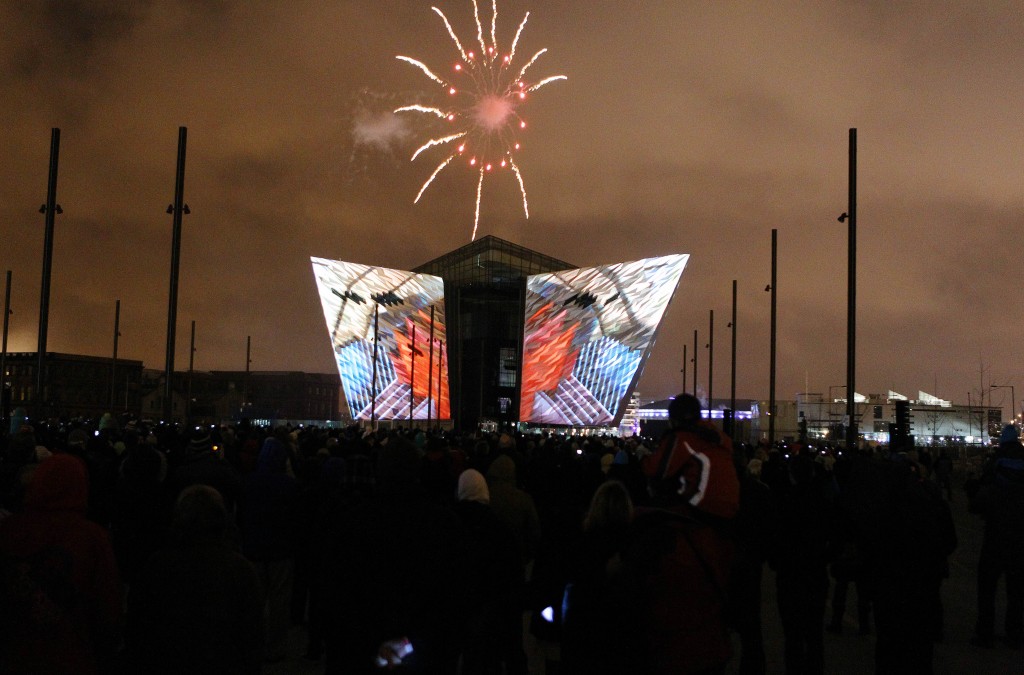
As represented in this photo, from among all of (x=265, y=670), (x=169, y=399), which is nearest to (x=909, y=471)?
(x=265, y=670)

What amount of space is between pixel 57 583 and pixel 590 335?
182ft

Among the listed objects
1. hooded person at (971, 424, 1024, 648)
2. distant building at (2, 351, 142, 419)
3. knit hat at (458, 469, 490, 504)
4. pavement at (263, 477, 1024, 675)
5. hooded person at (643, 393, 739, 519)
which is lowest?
pavement at (263, 477, 1024, 675)

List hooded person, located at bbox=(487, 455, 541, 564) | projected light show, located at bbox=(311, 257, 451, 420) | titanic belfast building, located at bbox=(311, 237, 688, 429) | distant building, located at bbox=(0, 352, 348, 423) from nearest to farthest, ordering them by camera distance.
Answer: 1. hooded person, located at bbox=(487, 455, 541, 564)
2. titanic belfast building, located at bbox=(311, 237, 688, 429)
3. projected light show, located at bbox=(311, 257, 451, 420)
4. distant building, located at bbox=(0, 352, 348, 423)

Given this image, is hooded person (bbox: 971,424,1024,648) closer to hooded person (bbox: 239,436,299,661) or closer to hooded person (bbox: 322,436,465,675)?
hooded person (bbox: 239,436,299,661)

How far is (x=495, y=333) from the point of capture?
71.4 meters

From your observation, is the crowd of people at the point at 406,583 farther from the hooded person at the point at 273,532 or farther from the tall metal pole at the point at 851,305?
the tall metal pole at the point at 851,305

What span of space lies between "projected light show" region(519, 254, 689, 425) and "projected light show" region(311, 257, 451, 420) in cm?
625

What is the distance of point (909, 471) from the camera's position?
20.1 feet

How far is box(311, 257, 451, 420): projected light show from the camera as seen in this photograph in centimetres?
6203

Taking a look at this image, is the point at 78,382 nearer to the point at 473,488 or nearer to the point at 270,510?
the point at 270,510

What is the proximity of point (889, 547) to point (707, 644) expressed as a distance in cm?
281

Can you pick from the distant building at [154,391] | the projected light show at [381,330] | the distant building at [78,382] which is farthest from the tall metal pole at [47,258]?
the distant building at [78,382]

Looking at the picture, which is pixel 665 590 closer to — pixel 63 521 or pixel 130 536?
pixel 63 521

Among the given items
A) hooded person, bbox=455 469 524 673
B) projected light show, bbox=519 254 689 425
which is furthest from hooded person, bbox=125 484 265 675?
projected light show, bbox=519 254 689 425
